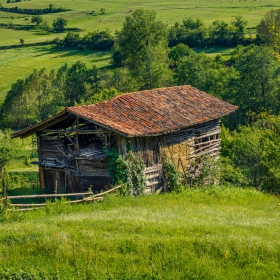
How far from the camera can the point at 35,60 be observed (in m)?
99.8

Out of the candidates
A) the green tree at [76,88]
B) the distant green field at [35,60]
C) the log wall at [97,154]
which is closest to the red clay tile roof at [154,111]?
the log wall at [97,154]

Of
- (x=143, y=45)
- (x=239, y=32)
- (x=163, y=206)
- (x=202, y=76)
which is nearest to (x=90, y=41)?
(x=239, y=32)

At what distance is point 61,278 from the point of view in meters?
12.4

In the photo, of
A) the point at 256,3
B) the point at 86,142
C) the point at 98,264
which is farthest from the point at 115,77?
the point at 256,3

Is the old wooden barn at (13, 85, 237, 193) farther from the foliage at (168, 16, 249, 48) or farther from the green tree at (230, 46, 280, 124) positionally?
the foliage at (168, 16, 249, 48)

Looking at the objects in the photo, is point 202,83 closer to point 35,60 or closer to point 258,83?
point 258,83

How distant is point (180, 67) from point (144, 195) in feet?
112

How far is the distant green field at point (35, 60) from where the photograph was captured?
3595 inches

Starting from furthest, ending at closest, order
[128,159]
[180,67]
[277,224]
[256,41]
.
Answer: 1. [256,41]
2. [180,67]
3. [128,159]
4. [277,224]

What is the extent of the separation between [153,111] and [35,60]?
256 ft

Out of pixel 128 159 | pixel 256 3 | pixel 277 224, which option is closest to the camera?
pixel 277 224

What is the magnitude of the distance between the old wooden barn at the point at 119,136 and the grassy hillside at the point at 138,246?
564 centimetres

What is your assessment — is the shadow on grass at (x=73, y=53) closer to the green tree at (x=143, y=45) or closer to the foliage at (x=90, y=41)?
the foliage at (x=90, y=41)

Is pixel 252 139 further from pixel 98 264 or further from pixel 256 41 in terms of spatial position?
pixel 256 41
